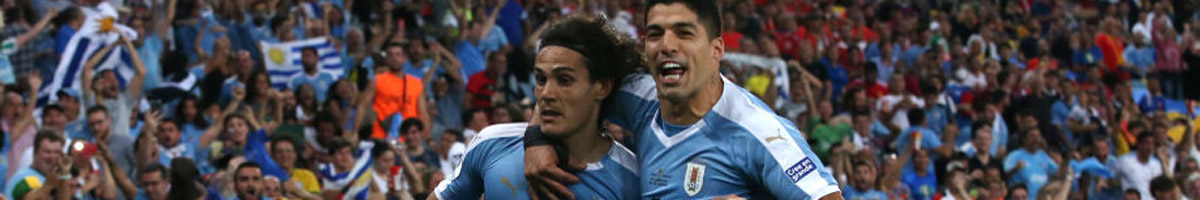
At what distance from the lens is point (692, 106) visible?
5.56 m

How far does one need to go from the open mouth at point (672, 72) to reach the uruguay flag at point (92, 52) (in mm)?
6931

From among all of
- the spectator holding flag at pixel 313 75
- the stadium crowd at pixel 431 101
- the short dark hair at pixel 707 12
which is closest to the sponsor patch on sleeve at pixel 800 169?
the short dark hair at pixel 707 12

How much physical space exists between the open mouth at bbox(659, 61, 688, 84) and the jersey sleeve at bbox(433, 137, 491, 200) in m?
0.81

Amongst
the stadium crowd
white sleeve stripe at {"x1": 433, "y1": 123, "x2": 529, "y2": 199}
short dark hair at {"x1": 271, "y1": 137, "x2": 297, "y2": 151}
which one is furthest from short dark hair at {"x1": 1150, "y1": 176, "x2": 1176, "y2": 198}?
white sleeve stripe at {"x1": 433, "y1": 123, "x2": 529, "y2": 199}

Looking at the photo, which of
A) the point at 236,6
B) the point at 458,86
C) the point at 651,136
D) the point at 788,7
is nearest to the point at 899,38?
the point at 788,7

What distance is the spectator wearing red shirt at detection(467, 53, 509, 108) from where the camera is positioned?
13.4m

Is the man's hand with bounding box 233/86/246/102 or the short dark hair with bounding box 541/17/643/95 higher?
the man's hand with bounding box 233/86/246/102

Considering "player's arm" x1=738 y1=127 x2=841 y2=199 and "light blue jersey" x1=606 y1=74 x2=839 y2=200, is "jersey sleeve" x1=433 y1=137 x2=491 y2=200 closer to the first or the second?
"light blue jersey" x1=606 y1=74 x2=839 y2=200

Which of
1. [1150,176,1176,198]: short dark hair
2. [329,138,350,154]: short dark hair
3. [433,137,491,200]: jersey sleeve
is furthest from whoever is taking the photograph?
[1150,176,1176,198]: short dark hair

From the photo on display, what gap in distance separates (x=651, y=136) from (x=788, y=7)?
13.4 m

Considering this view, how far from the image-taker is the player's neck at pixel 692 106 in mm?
5555

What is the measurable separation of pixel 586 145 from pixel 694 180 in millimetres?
511

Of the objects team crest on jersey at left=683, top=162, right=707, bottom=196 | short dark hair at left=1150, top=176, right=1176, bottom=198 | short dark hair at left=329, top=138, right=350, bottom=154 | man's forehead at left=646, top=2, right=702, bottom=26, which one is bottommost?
team crest on jersey at left=683, top=162, right=707, bottom=196

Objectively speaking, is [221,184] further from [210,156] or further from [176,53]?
[176,53]
